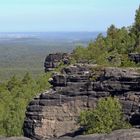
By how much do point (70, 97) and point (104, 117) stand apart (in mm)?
5512

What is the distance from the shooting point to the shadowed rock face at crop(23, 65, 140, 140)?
184ft

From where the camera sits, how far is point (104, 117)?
53.6 metres

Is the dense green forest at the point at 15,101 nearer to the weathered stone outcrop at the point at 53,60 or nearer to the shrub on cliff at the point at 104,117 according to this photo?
the weathered stone outcrop at the point at 53,60

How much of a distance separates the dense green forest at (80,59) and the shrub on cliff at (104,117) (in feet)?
32.7

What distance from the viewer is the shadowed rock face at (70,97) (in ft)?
184

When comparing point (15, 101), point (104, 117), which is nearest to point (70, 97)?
point (104, 117)

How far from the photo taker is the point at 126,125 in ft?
167

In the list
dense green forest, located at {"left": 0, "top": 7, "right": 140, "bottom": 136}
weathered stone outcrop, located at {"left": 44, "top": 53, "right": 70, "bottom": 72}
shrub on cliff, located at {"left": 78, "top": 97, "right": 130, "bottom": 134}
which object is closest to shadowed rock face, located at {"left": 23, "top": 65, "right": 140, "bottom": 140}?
shrub on cliff, located at {"left": 78, "top": 97, "right": 130, "bottom": 134}

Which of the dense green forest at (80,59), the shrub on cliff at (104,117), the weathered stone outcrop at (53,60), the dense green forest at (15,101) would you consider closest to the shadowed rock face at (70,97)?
the shrub on cliff at (104,117)

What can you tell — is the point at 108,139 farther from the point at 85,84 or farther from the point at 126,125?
the point at 85,84

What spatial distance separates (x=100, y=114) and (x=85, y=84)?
498 cm

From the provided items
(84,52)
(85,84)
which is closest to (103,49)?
(84,52)

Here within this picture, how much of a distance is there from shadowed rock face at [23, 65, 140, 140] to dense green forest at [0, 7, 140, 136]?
21.1 feet

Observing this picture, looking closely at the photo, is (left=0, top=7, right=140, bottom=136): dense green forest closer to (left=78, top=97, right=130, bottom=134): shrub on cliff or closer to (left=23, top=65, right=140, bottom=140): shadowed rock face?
(left=23, top=65, right=140, bottom=140): shadowed rock face
